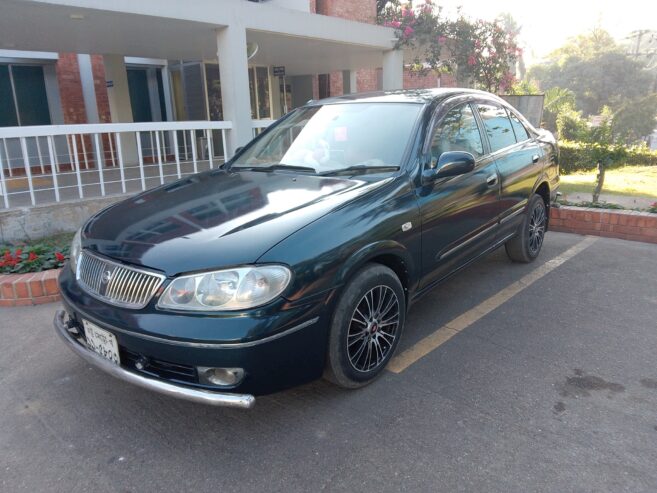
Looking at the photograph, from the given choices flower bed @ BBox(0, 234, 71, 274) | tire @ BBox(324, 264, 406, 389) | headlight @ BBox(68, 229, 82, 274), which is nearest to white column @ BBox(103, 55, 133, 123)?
flower bed @ BBox(0, 234, 71, 274)

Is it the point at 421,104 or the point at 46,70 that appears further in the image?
the point at 46,70

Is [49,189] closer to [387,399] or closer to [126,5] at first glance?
[126,5]

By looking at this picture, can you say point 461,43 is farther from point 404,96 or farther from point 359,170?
point 359,170

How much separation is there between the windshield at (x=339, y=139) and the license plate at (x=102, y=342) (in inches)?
68.2

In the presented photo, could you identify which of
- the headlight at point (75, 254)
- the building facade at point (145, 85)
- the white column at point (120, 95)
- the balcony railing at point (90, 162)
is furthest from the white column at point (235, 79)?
the white column at point (120, 95)

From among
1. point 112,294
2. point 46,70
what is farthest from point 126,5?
Result: point 46,70

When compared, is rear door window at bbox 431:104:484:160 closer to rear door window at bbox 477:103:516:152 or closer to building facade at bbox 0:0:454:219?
rear door window at bbox 477:103:516:152

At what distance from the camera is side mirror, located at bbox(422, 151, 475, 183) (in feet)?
11.0

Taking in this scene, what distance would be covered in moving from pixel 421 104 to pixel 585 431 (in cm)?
239

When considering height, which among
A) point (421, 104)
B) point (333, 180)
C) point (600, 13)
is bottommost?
point (333, 180)

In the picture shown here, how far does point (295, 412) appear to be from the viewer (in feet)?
A: 9.25

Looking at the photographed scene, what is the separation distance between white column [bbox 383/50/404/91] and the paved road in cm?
728

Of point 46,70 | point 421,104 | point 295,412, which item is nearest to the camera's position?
point 295,412

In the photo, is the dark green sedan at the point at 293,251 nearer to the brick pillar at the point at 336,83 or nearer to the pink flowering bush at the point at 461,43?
the pink flowering bush at the point at 461,43
